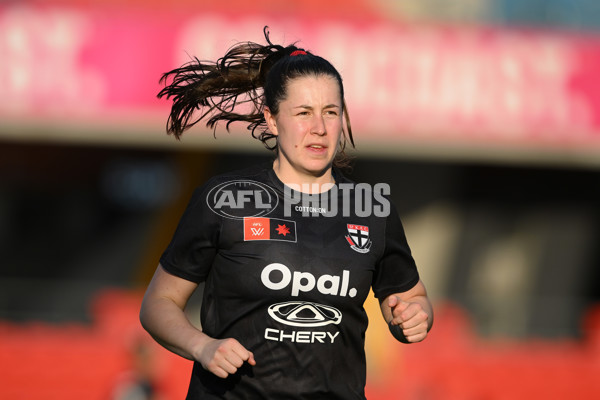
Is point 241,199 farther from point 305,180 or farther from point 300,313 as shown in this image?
point 300,313

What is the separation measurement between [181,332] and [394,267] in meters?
0.75

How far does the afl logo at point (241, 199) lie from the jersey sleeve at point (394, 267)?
40 centimetres

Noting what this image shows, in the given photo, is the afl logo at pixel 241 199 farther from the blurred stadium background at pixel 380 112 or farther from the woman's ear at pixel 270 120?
the blurred stadium background at pixel 380 112

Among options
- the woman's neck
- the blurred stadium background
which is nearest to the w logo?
the woman's neck

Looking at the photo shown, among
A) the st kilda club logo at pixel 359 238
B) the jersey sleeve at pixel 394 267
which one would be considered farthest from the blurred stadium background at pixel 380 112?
the st kilda club logo at pixel 359 238

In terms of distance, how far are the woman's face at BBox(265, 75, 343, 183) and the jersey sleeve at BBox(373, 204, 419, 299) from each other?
0.31 meters

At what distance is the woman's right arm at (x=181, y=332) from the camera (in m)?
2.32

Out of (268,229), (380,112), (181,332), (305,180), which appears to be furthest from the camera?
(380,112)

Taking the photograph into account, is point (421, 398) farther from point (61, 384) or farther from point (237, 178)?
point (237, 178)

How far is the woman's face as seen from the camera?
8.79 feet

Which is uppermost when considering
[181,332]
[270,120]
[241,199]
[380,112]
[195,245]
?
[270,120]

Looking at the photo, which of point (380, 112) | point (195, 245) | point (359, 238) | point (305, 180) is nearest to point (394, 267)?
point (359, 238)

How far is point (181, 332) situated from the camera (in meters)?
2.51

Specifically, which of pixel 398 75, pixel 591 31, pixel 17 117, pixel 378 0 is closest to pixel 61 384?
pixel 17 117
